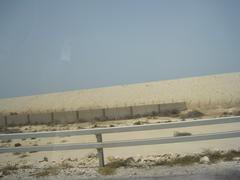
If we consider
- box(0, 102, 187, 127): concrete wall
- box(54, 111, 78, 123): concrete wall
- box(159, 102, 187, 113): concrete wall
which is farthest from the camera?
box(54, 111, 78, 123): concrete wall

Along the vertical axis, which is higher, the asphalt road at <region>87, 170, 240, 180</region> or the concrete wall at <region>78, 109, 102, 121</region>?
the concrete wall at <region>78, 109, 102, 121</region>

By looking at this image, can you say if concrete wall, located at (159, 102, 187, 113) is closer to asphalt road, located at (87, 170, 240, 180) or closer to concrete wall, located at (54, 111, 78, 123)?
concrete wall, located at (54, 111, 78, 123)

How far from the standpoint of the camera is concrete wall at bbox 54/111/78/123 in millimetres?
39562

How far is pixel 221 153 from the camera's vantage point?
26.9 ft

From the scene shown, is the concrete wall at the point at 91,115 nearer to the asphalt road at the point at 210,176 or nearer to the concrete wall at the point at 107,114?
the concrete wall at the point at 107,114

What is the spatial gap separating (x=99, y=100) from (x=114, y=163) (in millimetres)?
69355

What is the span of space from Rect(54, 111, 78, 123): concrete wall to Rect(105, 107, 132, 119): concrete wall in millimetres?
4474

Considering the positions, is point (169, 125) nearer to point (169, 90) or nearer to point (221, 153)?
point (221, 153)

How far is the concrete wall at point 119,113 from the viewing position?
38531 mm

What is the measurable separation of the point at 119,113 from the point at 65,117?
7549mm

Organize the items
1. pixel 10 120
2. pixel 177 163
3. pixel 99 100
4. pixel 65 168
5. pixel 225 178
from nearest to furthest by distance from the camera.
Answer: pixel 225 178 → pixel 177 163 → pixel 65 168 → pixel 10 120 → pixel 99 100

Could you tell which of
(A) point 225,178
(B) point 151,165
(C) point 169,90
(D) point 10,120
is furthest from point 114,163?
(C) point 169,90

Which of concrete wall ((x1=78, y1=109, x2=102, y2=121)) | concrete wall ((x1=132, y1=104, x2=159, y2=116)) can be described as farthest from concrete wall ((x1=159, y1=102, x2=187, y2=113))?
concrete wall ((x1=78, y1=109, x2=102, y2=121))

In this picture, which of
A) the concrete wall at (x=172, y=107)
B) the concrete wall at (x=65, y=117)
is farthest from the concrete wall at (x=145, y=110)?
the concrete wall at (x=65, y=117)
